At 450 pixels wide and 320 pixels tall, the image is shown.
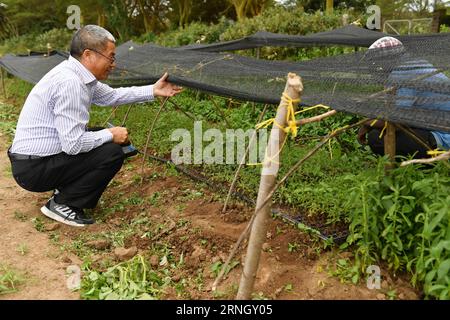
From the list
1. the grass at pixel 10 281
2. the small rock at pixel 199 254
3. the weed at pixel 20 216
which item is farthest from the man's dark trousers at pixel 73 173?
the small rock at pixel 199 254

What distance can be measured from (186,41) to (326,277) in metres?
8.81

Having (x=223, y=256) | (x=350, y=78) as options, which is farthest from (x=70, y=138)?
(x=350, y=78)

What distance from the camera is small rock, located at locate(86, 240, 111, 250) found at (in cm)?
293

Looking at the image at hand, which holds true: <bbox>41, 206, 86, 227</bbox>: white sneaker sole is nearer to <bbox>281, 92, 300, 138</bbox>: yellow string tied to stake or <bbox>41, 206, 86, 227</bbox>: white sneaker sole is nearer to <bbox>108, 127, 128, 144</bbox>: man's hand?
<bbox>108, 127, 128, 144</bbox>: man's hand

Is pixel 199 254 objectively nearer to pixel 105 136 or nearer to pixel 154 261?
pixel 154 261

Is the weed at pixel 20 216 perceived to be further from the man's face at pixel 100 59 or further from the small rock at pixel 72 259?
the man's face at pixel 100 59

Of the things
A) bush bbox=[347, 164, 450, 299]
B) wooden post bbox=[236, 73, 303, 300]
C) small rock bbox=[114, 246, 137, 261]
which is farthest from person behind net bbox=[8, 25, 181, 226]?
bush bbox=[347, 164, 450, 299]

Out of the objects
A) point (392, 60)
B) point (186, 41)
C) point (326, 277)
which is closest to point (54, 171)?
point (326, 277)

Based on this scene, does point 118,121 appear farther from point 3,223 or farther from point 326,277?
point 326,277

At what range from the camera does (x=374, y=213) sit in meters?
2.31

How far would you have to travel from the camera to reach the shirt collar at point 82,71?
10.2ft

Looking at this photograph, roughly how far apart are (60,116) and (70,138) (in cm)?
16

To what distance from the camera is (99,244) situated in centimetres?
294

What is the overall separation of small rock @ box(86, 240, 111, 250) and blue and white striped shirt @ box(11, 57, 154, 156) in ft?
2.06
